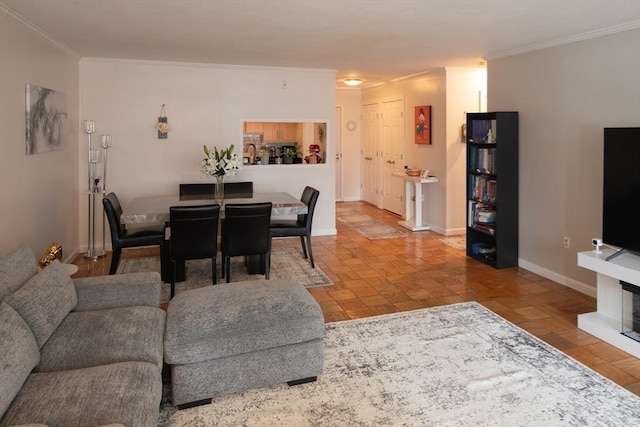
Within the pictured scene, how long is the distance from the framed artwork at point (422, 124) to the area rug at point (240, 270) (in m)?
2.86

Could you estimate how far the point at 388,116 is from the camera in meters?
8.64

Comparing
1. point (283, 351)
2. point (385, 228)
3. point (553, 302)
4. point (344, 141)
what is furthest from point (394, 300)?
point (344, 141)

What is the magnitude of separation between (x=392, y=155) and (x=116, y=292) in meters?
6.57

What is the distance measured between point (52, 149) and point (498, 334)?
175 inches

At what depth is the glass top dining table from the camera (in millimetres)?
4359

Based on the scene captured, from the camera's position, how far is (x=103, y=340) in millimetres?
2344

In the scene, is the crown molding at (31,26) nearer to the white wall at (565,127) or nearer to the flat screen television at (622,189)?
the flat screen television at (622,189)

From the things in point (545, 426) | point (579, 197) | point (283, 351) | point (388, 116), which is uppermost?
point (388, 116)

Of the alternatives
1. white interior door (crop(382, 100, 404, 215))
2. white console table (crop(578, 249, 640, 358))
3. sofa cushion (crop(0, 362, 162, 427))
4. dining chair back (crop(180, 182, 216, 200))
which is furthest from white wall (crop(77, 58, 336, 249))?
sofa cushion (crop(0, 362, 162, 427))

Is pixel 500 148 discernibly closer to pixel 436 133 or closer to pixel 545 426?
pixel 436 133

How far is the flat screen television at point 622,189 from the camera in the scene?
336 centimetres

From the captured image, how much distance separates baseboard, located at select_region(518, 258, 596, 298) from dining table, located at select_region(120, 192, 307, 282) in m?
2.57

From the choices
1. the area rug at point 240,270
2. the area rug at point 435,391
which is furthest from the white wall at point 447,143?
the area rug at point 435,391

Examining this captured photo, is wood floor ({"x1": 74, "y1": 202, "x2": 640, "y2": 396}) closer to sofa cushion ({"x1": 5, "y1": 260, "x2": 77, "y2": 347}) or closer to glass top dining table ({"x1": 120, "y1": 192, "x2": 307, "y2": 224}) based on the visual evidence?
glass top dining table ({"x1": 120, "y1": 192, "x2": 307, "y2": 224})
